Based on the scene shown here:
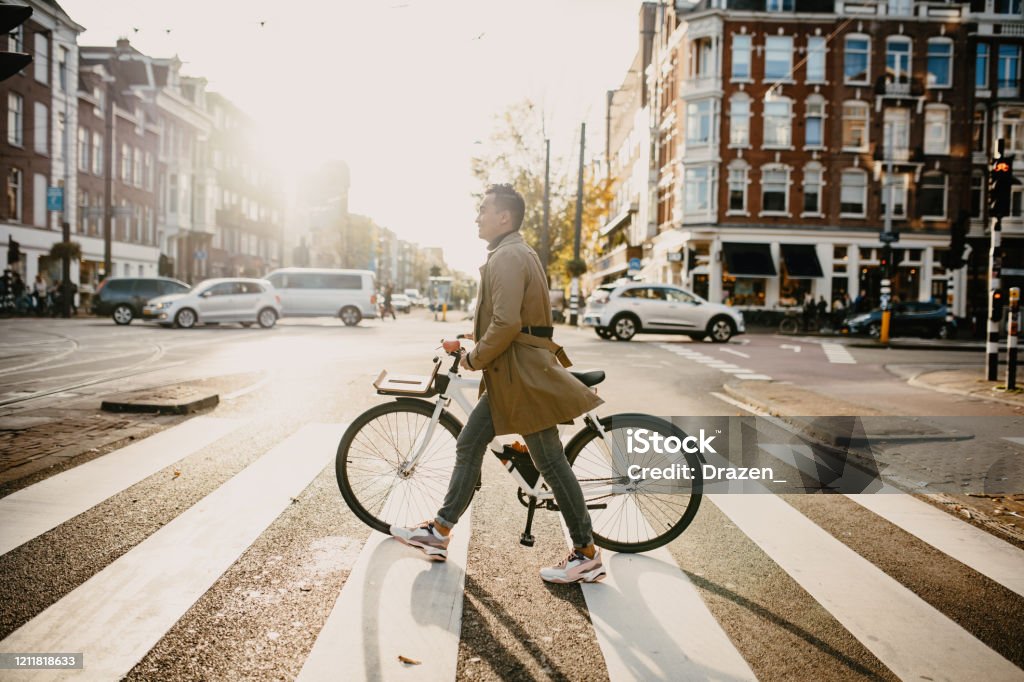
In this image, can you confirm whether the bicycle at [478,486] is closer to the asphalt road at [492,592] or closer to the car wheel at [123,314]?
the asphalt road at [492,592]

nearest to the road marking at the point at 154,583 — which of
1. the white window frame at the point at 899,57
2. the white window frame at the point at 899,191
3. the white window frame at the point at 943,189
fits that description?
the white window frame at the point at 899,191

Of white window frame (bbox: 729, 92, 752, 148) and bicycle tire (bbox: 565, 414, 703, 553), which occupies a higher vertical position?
white window frame (bbox: 729, 92, 752, 148)

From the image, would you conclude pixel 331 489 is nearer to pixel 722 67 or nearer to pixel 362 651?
pixel 362 651

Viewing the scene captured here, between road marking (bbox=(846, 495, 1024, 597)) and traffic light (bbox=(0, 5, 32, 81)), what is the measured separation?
231 inches

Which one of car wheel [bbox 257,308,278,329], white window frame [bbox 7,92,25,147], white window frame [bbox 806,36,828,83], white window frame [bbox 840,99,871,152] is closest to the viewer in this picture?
car wheel [bbox 257,308,278,329]

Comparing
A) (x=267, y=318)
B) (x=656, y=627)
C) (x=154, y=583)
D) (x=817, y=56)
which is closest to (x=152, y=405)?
(x=154, y=583)

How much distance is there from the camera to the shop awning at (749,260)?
39719 millimetres

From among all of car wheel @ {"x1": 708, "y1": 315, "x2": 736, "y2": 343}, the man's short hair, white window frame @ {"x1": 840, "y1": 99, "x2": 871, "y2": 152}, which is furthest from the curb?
white window frame @ {"x1": 840, "y1": 99, "x2": 871, "y2": 152}

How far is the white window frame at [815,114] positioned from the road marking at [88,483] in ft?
127

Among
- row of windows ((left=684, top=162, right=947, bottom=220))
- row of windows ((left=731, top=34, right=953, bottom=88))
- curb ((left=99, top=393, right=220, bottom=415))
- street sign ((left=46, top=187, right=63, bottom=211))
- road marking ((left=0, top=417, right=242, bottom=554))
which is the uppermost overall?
row of windows ((left=731, top=34, right=953, bottom=88))

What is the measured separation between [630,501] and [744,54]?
40.4 metres

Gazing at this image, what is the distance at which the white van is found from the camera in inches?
1303

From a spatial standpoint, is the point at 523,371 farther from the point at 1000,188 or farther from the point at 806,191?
the point at 806,191

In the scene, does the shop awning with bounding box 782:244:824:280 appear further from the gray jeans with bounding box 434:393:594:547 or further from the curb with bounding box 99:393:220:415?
the gray jeans with bounding box 434:393:594:547
